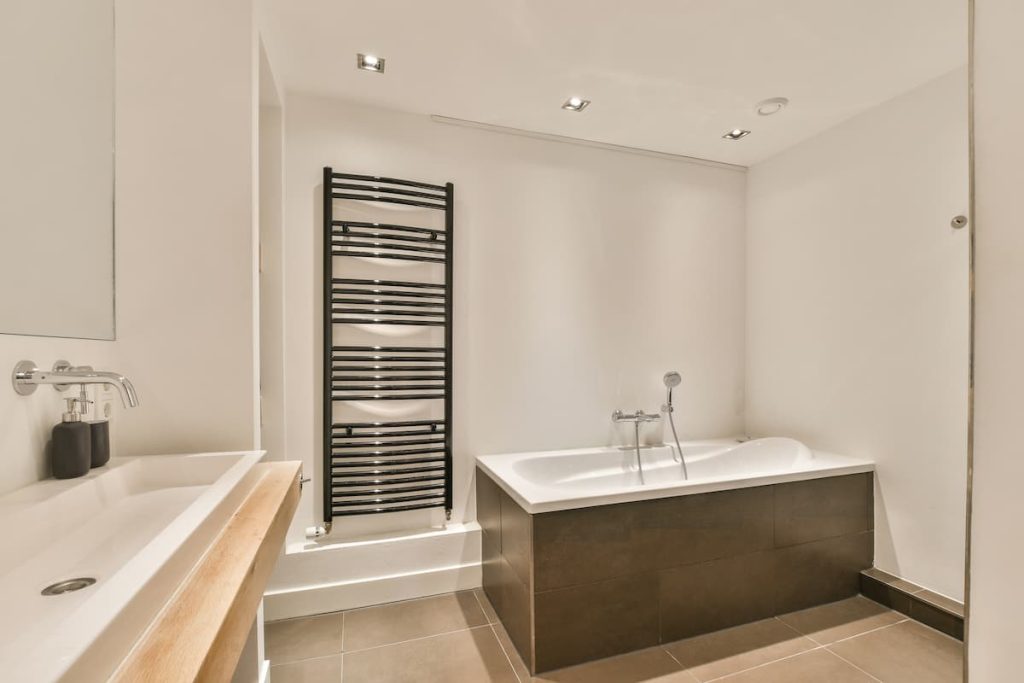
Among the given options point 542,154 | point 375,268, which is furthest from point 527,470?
point 542,154

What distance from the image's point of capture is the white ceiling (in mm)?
1768

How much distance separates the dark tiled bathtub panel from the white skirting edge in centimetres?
17

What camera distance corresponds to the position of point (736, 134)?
277 centimetres

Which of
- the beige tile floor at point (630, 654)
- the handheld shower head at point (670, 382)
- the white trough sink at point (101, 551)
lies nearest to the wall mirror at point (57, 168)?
the white trough sink at point (101, 551)

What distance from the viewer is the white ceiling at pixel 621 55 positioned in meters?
1.77

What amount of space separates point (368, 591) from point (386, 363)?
1.13m

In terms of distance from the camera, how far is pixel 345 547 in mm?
2242

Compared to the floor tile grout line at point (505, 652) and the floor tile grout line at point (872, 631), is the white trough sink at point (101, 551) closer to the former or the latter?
the floor tile grout line at point (505, 652)

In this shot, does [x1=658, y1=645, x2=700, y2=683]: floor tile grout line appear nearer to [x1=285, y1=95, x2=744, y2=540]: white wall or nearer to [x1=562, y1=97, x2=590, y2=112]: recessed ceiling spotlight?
[x1=285, y1=95, x2=744, y2=540]: white wall

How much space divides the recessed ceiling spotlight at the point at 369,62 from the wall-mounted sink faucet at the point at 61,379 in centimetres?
167

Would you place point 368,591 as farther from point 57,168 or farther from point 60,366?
point 57,168

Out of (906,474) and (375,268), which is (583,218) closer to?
(375,268)

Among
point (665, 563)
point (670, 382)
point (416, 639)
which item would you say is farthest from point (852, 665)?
point (416, 639)

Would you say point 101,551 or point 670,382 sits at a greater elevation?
point 670,382
